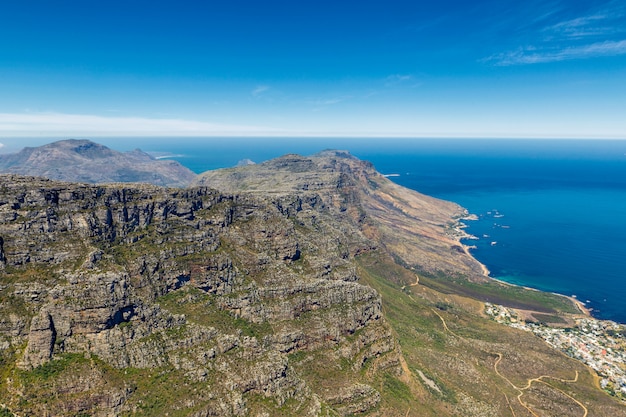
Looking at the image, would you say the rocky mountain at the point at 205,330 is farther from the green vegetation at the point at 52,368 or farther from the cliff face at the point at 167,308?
the cliff face at the point at 167,308

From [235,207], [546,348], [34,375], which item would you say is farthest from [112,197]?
[546,348]

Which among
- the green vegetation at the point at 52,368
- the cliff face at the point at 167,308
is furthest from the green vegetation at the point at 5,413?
the green vegetation at the point at 52,368

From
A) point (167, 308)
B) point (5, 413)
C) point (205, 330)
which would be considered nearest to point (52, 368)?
point (5, 413)

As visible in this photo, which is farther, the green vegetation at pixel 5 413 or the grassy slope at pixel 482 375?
the grassy slope at pixel 482 375

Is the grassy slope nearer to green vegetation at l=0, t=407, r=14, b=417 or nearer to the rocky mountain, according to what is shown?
Answer: the rocky mountain

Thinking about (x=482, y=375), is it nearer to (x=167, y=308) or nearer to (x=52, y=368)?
(x=167, y=308)

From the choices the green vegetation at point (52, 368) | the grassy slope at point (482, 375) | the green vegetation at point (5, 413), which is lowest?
the grassy slope at point (482, 375)

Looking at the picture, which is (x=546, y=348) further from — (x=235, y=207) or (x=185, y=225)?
(x=185, y=225)
